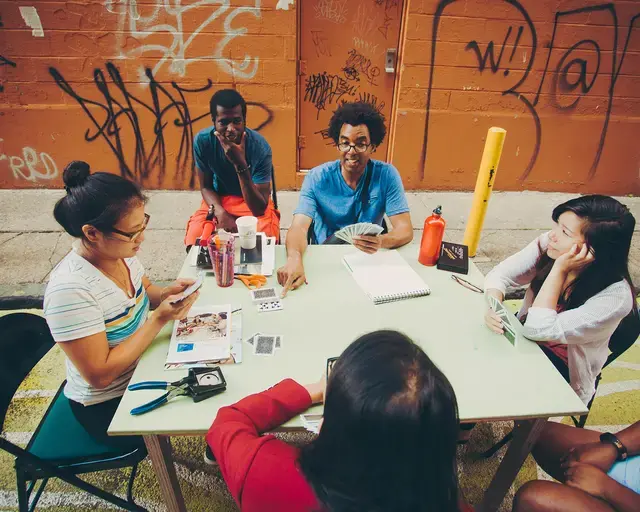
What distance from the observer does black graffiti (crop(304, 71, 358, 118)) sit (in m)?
4.54

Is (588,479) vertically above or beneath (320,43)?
beneath

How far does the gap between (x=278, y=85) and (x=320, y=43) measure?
0.63 m

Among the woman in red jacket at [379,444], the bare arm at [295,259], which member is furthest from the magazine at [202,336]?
the woman in red jacket at [379,444]

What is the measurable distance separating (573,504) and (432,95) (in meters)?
4.13

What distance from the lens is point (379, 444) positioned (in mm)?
819

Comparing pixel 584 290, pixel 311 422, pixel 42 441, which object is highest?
pixel 584 290

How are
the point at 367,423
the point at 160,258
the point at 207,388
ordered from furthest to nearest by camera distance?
the point at 160,258 → the point at 207,388 → the point at 367,423

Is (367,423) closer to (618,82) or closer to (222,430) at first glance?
(222,430)

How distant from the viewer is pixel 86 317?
1.35 meters

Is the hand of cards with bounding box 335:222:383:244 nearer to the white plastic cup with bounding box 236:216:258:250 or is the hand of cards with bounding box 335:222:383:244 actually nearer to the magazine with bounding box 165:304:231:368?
the white plastic cup with bounding box 236:216:258:250

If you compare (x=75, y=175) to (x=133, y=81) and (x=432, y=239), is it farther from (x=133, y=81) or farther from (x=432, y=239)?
(x=133, y=81)

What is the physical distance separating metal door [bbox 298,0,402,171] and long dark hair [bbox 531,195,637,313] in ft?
9.13

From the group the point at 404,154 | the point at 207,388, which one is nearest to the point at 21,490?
the point at 207,388

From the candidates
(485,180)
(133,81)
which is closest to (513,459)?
(485,180)
